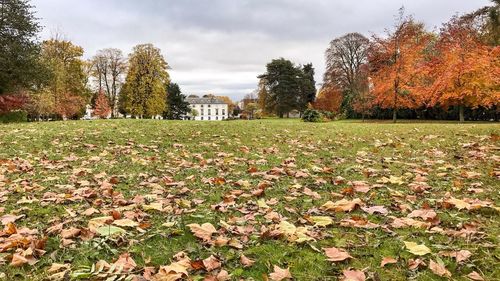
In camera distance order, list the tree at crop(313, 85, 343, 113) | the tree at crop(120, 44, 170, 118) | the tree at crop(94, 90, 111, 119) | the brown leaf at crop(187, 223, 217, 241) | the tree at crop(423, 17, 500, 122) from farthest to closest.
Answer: the tree at crop(94, 90, 111, 119), the tree at crop(313, 85, 343, 113), the tree at crop(120, 44, 170, 118), the tree at crop(423, 17, 500, 122), the brown leaf at crop(187, 223, 217, 241)

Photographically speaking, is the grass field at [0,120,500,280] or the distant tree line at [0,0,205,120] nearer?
the grass field at [0,120,500,280]

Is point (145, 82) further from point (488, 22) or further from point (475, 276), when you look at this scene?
point (475, 276)

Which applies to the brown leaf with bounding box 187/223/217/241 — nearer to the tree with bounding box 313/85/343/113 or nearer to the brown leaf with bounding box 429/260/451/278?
the brown leaf with bounding box 429/260/451/278

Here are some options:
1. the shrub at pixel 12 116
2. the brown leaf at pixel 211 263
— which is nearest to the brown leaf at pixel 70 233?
the brown leaf at pixel 211 263

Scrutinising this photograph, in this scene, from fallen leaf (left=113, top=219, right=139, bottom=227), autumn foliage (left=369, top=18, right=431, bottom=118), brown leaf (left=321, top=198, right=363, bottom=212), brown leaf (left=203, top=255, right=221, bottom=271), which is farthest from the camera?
autumn foliage (left=369, top=18, right=431, bottom=118)

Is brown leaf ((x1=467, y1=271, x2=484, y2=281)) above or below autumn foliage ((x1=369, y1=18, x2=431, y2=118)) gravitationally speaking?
below

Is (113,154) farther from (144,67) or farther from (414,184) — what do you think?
(144,67)

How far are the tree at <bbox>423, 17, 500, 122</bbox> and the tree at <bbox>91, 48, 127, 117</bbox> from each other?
44.9m

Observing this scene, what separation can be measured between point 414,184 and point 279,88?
58.7 metres

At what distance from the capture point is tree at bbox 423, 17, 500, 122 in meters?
21.6

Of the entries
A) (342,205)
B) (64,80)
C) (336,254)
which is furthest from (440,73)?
(64,80)

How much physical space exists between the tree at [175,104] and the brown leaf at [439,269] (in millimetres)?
72601

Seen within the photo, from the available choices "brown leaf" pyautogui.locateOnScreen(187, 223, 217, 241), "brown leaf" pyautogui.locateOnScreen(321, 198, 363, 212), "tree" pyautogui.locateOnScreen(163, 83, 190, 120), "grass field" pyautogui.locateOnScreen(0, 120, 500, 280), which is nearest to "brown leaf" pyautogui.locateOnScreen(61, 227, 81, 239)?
"grass field" pyautogui.locateOnScreen(0, 120, 500, 280)

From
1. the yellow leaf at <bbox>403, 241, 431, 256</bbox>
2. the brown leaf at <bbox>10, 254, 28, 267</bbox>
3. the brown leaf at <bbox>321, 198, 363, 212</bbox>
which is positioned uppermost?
the brown leaf at <bbox>321, 198, 363, 212</bbox>
